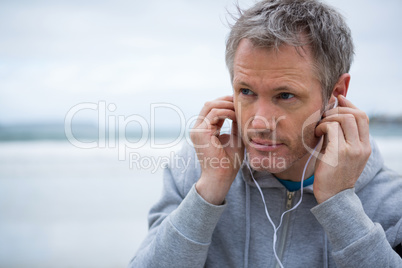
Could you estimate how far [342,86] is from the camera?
5.11ft

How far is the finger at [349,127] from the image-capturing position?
133cm

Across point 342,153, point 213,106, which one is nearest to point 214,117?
point 213,106

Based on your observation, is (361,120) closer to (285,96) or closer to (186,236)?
(285,96)

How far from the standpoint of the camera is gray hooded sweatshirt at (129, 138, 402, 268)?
4.06ft

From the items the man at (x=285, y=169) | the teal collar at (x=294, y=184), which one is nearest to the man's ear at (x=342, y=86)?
the man at (x=285, y=169)

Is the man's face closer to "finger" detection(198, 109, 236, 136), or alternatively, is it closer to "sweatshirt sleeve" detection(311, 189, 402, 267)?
"finger" detection(198, 109, 236, 136)

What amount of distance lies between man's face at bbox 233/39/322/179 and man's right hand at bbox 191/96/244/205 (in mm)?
88

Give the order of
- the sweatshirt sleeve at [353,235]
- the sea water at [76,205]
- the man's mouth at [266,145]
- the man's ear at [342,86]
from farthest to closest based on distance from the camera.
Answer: the sea water at [76,205]
the man's ear at [342,86]
the man's mouth at [266,145]
the sweatshirt sleeve at [353,235]

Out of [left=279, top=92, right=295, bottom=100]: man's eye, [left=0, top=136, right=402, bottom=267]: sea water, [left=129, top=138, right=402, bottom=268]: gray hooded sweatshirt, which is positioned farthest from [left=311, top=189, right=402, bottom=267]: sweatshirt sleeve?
[left=0, top=136, right=402, bottom=267]: sea water

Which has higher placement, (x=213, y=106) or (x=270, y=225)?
(x=213, y=106)

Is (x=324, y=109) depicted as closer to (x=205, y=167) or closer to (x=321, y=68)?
(x=321, y=68)

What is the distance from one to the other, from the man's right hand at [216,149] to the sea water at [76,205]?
46.2 inches

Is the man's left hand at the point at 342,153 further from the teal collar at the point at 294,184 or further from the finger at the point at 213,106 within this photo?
the finger at the point at 213,106

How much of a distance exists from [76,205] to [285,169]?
2.93m
